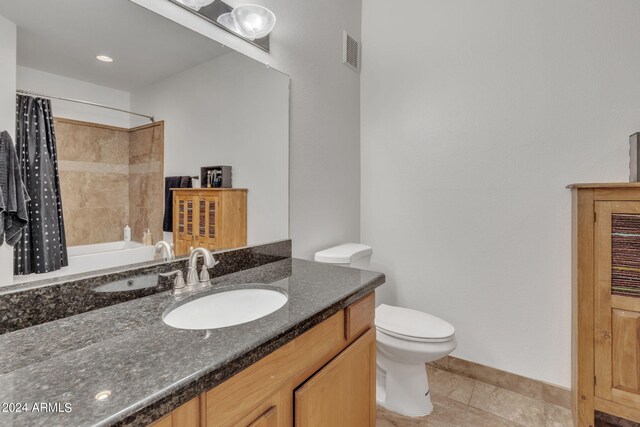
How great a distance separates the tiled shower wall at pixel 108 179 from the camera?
37.1 inches

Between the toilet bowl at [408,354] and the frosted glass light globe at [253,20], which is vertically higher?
the frosted glass light globe at [253,20]

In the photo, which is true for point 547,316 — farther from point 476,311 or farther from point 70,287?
point 70,287

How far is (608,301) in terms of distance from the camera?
1398mm

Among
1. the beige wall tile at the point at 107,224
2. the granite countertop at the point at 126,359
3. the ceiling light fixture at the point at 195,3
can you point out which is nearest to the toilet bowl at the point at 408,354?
the granite countertop at the point at 126,359

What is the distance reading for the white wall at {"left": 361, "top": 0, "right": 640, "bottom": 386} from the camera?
169cm

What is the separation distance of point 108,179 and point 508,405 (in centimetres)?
232

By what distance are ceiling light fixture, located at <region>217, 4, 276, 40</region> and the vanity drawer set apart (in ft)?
4.24

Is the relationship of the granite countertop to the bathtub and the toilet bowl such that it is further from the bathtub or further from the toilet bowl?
the toilet bowl

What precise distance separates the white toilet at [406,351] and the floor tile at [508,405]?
1.11 feet

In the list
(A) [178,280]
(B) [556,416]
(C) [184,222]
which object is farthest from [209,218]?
(B) [556,416]

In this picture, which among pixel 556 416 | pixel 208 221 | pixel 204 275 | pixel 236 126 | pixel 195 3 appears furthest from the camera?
pixel 556 416

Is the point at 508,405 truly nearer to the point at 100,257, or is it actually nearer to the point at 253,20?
the point at 100,257

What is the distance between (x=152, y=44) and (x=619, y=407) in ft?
8.23

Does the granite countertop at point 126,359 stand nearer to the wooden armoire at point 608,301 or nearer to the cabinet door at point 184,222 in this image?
the cabinet door at point 184,222
